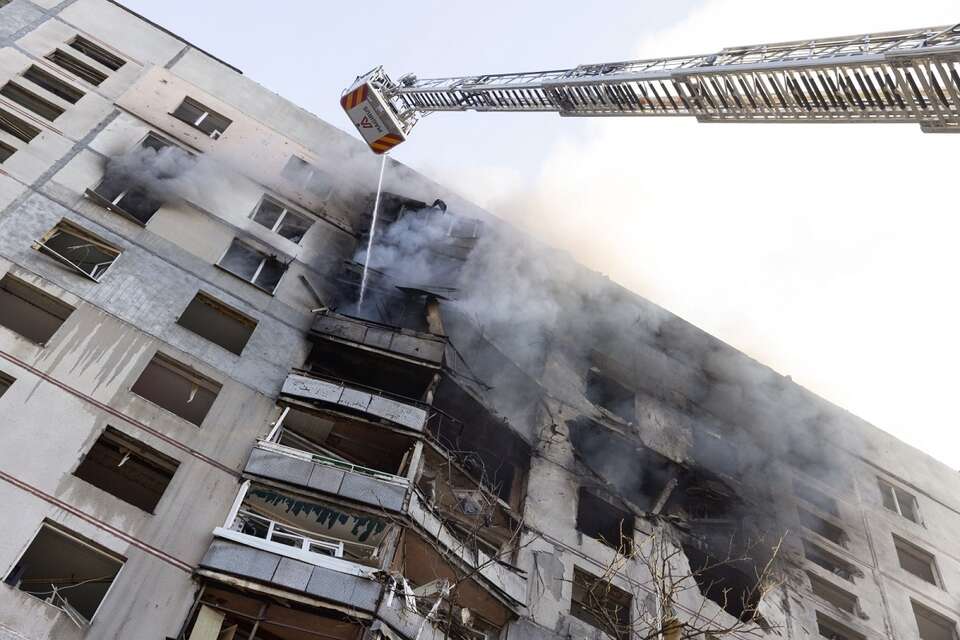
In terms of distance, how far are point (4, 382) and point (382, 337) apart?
8204 mm

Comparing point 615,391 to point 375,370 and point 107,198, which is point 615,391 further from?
point 107,198

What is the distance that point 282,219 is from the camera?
22.1m

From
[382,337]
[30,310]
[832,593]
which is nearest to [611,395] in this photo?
[832,593]

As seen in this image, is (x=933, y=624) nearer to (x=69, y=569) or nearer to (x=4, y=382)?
(x=69, y=569)

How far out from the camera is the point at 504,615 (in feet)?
53.7

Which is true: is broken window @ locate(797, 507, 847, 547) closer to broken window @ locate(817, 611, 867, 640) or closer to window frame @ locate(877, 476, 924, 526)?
window frame @ locate(877, 476, 924, 526)

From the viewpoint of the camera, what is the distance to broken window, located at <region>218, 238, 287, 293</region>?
2003 cm

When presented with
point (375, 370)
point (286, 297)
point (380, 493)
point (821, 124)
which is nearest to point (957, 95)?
point (821, 124)

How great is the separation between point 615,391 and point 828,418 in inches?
366

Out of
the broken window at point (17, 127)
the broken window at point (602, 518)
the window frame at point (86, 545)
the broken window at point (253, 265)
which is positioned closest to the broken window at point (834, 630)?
the broken window at point (602, 518)

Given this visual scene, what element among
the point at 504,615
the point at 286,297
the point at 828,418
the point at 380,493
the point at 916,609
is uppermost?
the point at 828,418

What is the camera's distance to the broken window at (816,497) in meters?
24.6

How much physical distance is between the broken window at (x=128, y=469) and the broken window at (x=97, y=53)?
13651 mm

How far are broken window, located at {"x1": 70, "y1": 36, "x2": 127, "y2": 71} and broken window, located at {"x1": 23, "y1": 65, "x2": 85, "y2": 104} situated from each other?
2.02 meters
